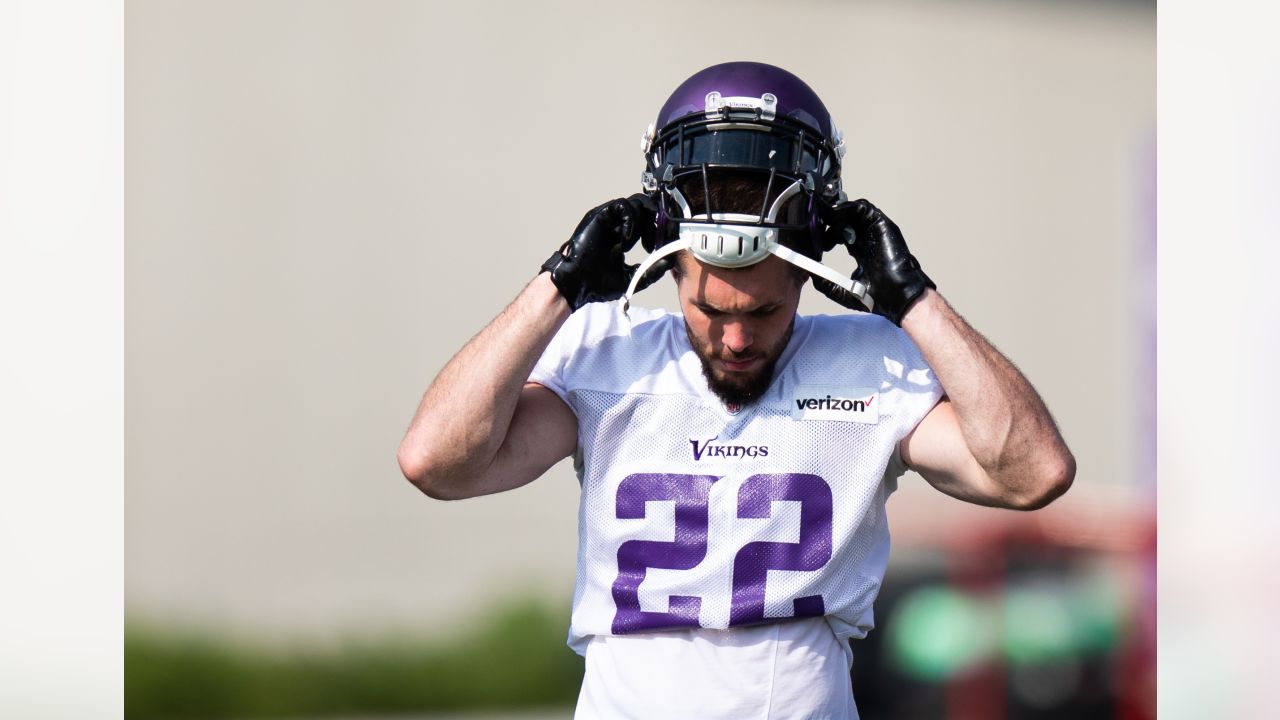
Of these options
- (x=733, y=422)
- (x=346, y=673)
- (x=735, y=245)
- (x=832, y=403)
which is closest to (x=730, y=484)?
(x=733, y=422)

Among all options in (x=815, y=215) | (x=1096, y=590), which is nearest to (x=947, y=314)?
(x=815, y=215)

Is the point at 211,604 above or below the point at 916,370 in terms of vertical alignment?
below

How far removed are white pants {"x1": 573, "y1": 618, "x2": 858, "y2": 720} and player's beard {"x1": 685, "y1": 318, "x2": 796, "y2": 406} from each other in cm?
41

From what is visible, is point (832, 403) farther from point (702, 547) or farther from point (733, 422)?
point (702, 547)

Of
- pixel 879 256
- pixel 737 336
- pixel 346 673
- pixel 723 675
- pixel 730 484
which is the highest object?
pixel 879 256

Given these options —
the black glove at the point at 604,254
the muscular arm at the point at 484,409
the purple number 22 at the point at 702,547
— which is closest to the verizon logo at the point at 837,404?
the purple number 22 at the point at 702,547

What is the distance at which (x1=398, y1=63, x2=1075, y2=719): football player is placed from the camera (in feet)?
6.52

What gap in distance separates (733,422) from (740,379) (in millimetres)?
79

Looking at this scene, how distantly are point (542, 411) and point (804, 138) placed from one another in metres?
0.68

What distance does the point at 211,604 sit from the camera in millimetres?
5375

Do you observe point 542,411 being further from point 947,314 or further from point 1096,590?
point 1096,590

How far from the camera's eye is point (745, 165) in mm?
2002

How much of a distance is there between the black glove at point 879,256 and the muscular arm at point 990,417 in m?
0.03

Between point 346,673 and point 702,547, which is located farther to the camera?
point 346,673
